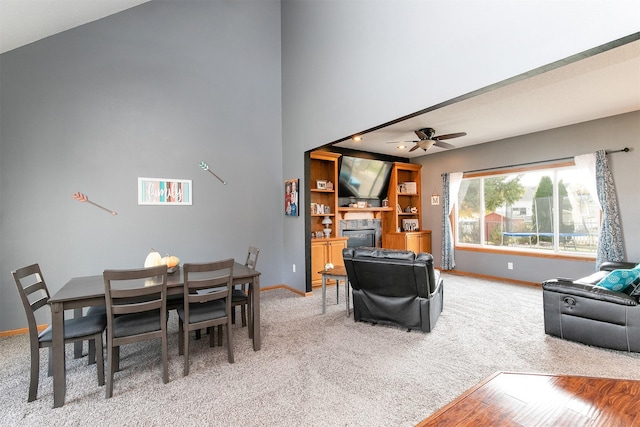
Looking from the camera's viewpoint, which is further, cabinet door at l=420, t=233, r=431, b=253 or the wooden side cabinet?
cabinet door at l=420, t=233, r=431, b=253

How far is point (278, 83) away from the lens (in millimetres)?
5340

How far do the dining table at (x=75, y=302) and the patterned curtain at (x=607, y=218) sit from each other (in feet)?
16.6

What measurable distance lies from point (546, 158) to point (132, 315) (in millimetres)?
6536

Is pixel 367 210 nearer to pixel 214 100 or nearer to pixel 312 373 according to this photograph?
pixel 214 100

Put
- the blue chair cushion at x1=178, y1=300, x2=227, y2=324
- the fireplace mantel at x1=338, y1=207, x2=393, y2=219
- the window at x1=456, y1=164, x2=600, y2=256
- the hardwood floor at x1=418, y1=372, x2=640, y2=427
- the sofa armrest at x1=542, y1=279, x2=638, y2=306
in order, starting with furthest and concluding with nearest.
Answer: the fireplace mantel at x1=338, y1=207, x2=393, y2=219, the window at x1=456, y1=164, x2=600, y2=256, the sofa armrest at x1=542, y1=279, x2=638, y2=306, the blue chair cushion at x1=178, y1=300, x2=227, y2=324, the hardwood floor at x1=418, y1=372, x2=640, y2=427

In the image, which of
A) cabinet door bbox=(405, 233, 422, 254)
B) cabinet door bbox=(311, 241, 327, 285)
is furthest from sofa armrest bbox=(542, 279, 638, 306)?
cabinet door bbox=(405, 233, 422, 254)

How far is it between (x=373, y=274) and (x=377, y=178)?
365 centimetres

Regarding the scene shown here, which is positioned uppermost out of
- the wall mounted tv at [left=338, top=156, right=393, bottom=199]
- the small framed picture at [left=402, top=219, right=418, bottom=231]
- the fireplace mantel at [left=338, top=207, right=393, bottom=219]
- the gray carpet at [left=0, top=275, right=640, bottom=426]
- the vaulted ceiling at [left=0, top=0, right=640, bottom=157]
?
the vaulted ceiling at [left=0, top=0, right=640, bottom=157]

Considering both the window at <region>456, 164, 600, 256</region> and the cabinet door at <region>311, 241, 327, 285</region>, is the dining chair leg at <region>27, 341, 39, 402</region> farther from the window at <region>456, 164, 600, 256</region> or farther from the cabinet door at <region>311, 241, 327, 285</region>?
the window at <region>456, 164, 600, 256</region>

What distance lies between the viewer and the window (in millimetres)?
4859

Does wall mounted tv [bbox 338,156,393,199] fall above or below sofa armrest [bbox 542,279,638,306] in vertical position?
above

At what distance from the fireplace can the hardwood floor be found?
498 cm

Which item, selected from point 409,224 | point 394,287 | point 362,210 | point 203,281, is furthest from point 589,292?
point 409,224

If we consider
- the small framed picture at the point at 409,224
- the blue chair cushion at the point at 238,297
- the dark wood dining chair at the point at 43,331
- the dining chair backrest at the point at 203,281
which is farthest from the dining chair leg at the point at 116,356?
the small framed picture at the point at 409,224
